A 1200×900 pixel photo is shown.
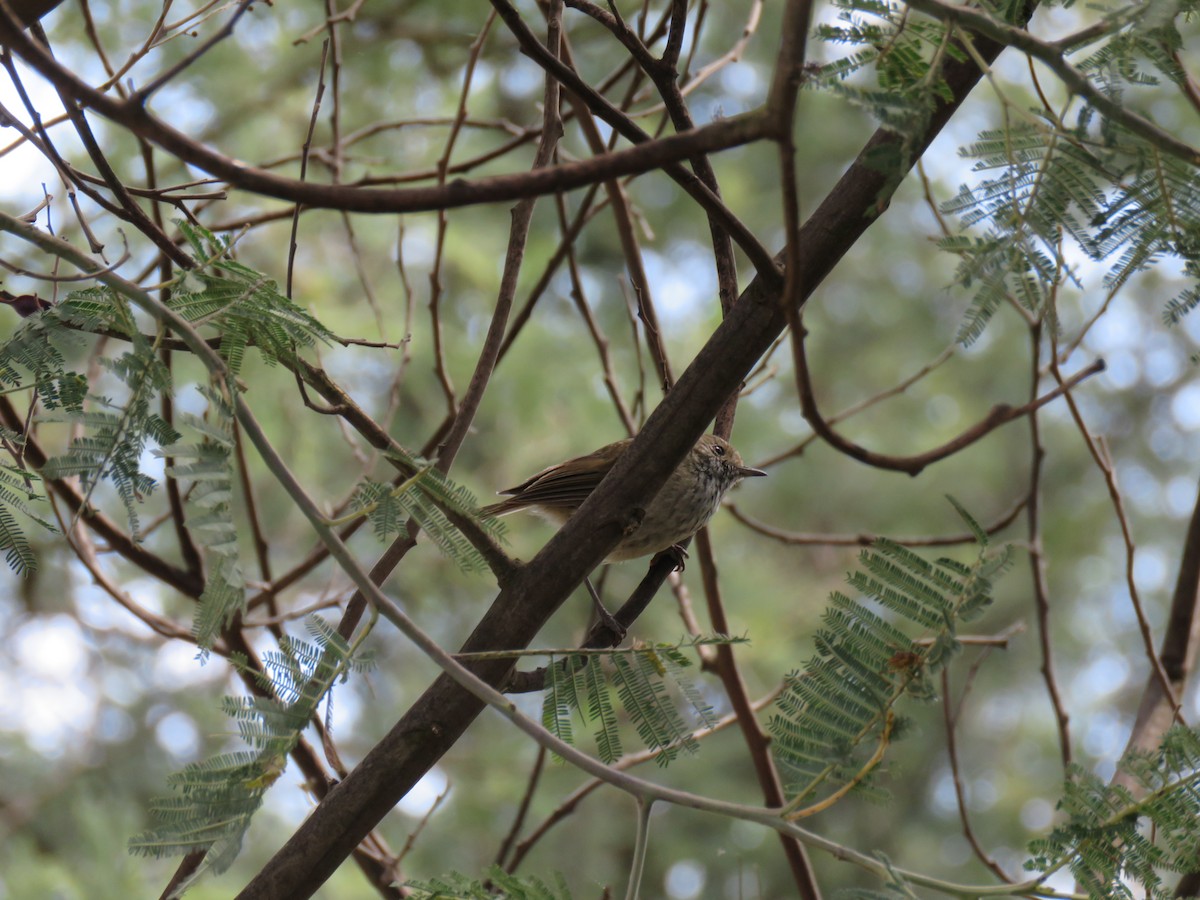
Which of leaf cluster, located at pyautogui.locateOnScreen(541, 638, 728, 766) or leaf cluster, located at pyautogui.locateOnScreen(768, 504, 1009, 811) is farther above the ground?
leaf cluster, located at pyautogui.locateOnScreen(541, 638, 728, 766)

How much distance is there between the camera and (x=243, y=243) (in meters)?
7.77

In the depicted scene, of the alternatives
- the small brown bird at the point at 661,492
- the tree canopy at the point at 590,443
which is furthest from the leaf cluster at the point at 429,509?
the small brown bird at the point at 661,492

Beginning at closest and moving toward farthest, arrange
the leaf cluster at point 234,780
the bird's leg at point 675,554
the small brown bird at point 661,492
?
the leaf cluster at point 234,780 < the bird's leg at point 675,554 < the small brown bird at point 661,492

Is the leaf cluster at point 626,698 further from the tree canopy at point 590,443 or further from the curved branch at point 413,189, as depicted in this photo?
the curved branch at point 413,189

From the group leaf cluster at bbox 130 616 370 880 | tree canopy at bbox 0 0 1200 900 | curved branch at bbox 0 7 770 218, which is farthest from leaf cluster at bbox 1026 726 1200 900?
curved branch at bbox 0 7 770 218

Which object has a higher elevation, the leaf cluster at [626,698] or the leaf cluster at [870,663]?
the leaf cluster at [626,698]

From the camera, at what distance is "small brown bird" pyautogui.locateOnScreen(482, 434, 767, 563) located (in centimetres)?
379

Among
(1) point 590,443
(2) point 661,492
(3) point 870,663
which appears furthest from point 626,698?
(1) point 590,443

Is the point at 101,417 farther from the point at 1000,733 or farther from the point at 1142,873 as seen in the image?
the point at 1000,733

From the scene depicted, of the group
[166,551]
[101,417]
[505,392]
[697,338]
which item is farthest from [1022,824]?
[101,417]

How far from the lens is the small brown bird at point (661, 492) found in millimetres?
3793

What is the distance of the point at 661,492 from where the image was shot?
3.70 meters

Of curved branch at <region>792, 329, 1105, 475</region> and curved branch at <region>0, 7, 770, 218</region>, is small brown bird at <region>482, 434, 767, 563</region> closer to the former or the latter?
curved branch at <region>792, 329, 1105, 475</region>

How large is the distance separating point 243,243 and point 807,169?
Result: 8650mm
